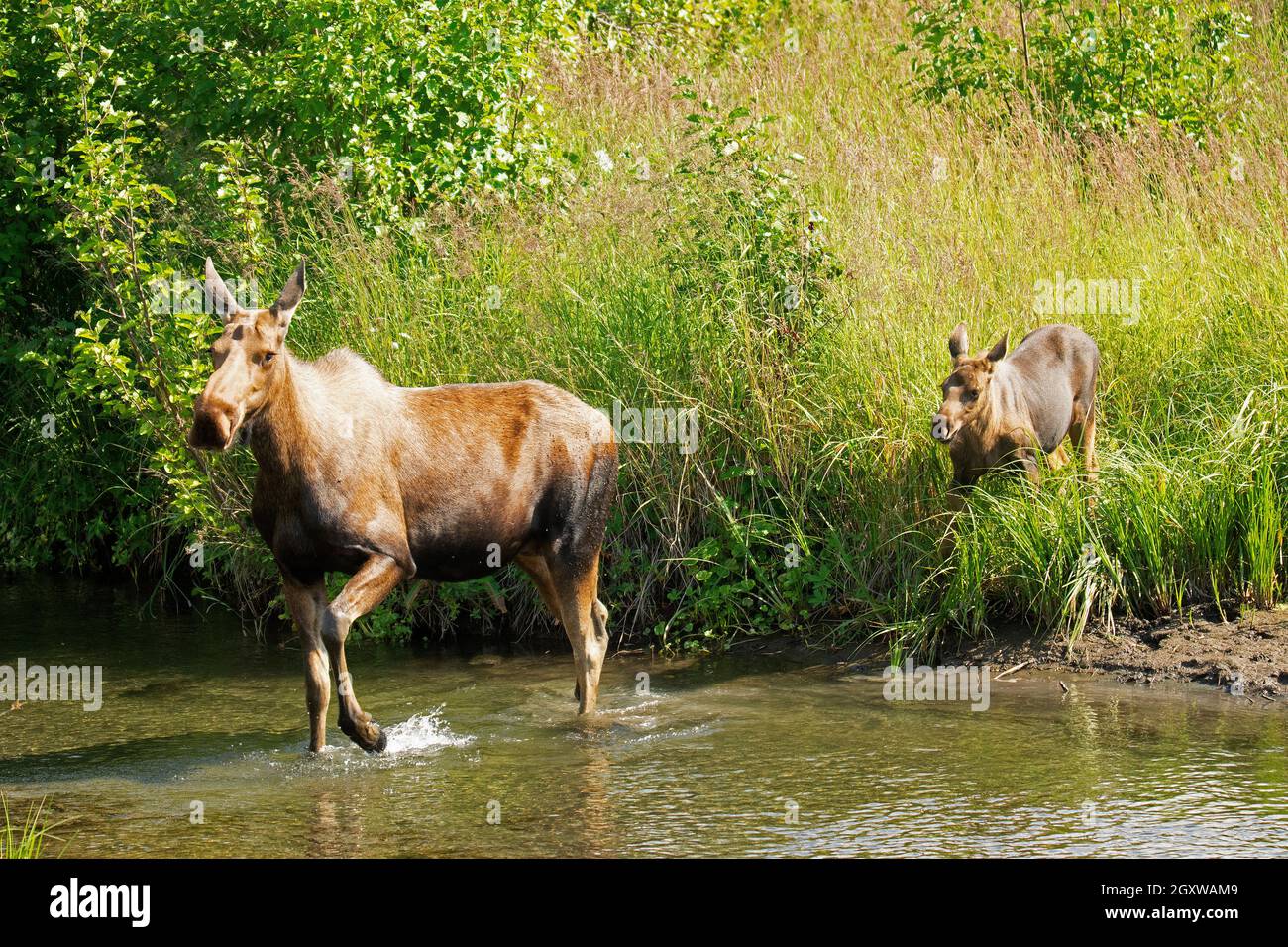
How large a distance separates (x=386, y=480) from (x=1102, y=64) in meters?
8.51

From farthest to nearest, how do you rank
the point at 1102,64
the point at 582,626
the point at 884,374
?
the point at 1102,64, the point at 884,374, the point at 582,626

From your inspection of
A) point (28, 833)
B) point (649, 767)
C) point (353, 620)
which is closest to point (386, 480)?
point (353, 620)

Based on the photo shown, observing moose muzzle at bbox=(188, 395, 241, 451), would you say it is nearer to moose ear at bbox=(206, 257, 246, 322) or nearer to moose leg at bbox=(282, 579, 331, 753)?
moose ear at bbox=(206, 257, 246, 322)

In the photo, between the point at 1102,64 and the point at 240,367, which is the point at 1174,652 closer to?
the point at 240,367

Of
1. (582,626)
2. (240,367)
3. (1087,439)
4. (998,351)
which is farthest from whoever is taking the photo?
(1087,439)

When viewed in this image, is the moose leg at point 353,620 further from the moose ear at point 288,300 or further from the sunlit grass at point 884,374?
the sunlit grass at point 884,374

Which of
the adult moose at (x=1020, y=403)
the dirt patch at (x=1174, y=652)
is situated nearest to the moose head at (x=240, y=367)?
the adult moose at (x=1020, y=403)

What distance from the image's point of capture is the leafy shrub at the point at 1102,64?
13.4 metres

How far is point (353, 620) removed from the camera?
717 cm

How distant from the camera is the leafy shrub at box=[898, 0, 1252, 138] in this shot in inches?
527

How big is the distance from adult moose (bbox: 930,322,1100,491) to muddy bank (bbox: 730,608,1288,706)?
91 centimetres

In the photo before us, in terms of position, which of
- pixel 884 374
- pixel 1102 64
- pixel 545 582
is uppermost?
pixel 1102 64

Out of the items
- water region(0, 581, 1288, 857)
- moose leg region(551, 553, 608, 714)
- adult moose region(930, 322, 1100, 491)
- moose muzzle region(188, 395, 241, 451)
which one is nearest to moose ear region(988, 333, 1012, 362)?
adult moose region(930, 322, 1100, 491)

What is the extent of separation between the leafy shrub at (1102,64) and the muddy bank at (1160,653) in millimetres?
5730
